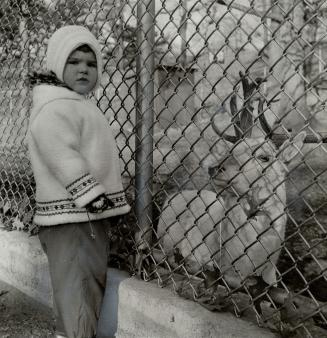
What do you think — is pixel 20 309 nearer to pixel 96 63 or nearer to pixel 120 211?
pixel 120 211

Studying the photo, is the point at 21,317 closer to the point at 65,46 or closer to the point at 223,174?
the point at 223,174

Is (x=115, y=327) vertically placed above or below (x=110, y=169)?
below

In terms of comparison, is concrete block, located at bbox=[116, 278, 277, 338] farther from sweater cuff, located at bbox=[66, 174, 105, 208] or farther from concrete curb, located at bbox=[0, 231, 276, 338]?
sweater cuff, located at bbox=[66, 174, 105, 208]

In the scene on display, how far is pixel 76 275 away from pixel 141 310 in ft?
1.26

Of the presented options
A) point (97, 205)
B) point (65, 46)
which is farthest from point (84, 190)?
Answer: point (65, 46)

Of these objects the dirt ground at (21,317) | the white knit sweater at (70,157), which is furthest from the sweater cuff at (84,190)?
the dirt ground at (21,317)

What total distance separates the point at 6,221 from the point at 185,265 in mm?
1892

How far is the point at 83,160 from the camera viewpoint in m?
2.20

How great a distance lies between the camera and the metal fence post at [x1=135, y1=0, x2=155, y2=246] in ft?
8.06

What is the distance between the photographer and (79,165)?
7.00 feet

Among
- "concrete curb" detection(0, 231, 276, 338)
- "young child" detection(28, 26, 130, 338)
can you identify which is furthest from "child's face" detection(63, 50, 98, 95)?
"concrete curb" detection(0, 231, 276, 338)

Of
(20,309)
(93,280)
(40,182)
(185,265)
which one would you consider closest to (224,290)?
(185,265)

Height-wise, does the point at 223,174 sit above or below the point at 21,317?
above

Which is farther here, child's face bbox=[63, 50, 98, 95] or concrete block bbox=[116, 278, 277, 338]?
child's face bbox=[63, 50, 98, 95]
